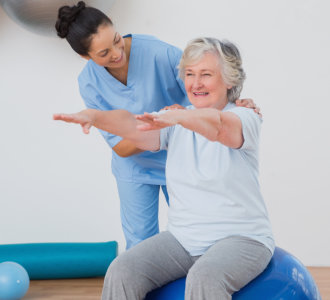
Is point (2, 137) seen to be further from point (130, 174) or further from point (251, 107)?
point (251, 107)

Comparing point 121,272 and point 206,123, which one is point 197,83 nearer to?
point 206,123

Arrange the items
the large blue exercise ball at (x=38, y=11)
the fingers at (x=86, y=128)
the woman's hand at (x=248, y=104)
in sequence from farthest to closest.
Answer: the large blue exercise ball at (x=38, y=11) < the woman's hand at (x=248, y=104) < the fingers at (x=86, y=128)

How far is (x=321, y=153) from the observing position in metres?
3.53

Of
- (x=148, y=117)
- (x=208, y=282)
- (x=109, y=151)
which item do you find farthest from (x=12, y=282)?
(x=148, y=117)

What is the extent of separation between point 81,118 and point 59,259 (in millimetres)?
1811

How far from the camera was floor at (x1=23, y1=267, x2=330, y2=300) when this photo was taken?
2.93m

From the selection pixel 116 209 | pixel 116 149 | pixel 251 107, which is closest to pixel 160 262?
pixel 251 107

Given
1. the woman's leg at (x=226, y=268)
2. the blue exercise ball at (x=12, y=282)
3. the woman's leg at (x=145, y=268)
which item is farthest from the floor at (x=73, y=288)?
the woman's leg at (x=226, y=268)

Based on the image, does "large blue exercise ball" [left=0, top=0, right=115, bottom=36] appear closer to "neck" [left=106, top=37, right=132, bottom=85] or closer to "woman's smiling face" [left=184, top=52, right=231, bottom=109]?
"neck" [left=106, top=37, right=132, bottom=85]

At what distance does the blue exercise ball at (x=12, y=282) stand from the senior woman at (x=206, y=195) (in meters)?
1.27

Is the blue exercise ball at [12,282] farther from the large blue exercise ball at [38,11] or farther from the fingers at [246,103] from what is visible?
the fingers at [246,103]

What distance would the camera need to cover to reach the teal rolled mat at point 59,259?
10.4ft

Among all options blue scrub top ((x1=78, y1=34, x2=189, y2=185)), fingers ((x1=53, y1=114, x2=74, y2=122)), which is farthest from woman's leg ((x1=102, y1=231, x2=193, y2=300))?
blue scrub top ((x1=78, y1=34, x2=189, y2=185))

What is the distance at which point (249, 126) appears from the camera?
5.40ft
